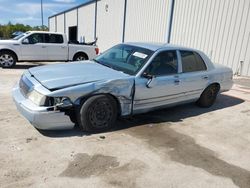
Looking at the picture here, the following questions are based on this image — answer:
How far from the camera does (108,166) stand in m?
3.65

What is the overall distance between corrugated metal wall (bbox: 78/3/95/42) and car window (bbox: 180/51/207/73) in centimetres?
1944

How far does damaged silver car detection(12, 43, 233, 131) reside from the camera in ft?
A: 13.7

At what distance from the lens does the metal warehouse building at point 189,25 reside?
10508 mm

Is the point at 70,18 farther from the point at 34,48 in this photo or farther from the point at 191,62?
the point at 191,62

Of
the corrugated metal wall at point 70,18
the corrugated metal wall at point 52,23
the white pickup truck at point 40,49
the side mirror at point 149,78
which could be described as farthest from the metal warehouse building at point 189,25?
the corrugated metal wall at point 52,23

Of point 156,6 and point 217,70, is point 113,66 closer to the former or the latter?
point 217,70

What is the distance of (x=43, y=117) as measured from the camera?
407 cm

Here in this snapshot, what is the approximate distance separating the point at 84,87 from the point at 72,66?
115 cm

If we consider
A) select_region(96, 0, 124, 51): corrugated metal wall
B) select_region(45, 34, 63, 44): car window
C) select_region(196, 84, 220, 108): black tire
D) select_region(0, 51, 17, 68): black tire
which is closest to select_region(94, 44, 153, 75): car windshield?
select_region(196, 84, 220, 108): black tire

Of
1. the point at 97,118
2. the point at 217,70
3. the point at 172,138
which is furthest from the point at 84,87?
the point at 217,70

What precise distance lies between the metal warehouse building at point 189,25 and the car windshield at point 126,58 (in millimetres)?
6444

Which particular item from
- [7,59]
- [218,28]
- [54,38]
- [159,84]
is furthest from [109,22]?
[159,84]

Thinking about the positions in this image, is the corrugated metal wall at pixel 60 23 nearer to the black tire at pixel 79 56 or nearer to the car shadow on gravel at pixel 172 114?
the black tire at pixel 79 56

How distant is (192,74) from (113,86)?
7.04ft
